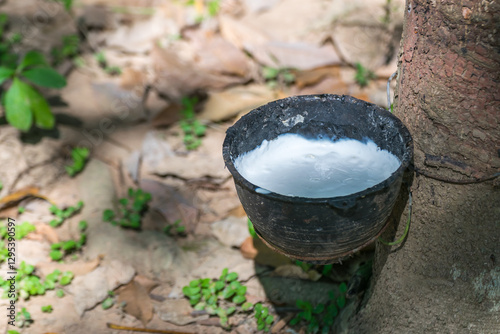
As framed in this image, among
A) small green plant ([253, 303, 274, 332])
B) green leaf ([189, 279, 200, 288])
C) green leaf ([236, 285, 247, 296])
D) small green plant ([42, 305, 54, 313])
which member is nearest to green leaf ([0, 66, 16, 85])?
small green plant ([42, 305, 54, 313])

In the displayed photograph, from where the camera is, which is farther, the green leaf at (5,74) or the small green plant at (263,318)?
the green leaf at (5,74)

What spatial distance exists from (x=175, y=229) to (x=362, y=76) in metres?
2.08

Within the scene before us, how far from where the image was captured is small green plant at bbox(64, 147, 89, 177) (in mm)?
3385

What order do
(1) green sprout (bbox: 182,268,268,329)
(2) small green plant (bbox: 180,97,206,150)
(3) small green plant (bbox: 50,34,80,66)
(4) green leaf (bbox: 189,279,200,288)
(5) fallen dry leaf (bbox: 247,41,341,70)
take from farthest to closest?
1. (3) small green plant (bbox: 50,34,80,66)
2. (5) fallen dry leaf (bbox: 247,41,341,70)
3. (2) small green plant (bbox: 180,97,206,150)
4. (4) green leaf (bbox: 189,279,200,288)
5. (1) green sprout (bbox: 182,268,268,329)

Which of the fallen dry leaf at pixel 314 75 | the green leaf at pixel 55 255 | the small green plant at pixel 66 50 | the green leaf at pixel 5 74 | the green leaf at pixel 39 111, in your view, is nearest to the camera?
the green leaf at pixel 55 255

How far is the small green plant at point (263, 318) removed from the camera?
2482 millimetres

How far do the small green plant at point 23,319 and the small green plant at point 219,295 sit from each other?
2.46 feet

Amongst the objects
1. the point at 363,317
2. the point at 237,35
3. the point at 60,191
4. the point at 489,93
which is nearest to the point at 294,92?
the point at 237,35

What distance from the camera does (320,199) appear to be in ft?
5.07

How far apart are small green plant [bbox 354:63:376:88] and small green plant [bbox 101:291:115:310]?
2.58 metres

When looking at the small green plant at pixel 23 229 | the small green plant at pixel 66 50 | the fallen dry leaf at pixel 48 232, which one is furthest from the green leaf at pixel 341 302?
the small green plant at pixel 66 50

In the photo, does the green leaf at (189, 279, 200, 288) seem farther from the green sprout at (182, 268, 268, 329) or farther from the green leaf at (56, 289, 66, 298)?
the green leaf at (56, 289, 66, 298)

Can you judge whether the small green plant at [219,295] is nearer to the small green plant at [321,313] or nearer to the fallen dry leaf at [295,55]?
the small green plant at [321,313]

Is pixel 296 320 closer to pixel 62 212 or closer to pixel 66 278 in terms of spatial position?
pixel 66 278
